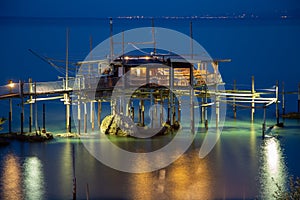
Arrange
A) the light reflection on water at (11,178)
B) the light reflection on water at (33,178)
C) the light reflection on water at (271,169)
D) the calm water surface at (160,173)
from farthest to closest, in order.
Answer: the light reflection on water at (271,169)
the calm water surface at (160,173)
the light reflection on water at (33,178)
the light reflection on water at (11,178)

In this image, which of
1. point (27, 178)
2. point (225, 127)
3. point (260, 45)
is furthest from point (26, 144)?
point (260, 45)

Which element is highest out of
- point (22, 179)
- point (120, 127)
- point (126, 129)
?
point (120, 127)

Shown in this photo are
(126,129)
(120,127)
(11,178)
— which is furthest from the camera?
(120,127)

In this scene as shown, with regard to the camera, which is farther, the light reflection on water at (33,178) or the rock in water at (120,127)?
the rock in water at (120,127)

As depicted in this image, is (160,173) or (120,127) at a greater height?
(120,127)

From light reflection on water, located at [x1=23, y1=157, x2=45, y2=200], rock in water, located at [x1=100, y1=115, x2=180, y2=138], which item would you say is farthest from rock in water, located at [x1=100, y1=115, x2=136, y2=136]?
light reflection on water, located at [x1=23, y1=157, x2=45, y2=200]

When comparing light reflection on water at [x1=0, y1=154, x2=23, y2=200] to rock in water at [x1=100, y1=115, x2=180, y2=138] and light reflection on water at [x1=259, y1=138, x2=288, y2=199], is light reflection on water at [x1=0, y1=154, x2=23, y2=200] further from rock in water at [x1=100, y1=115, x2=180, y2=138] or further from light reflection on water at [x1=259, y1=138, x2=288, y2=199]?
light reflection on water at [x1=259, y1=138, x2=288, y2=199]

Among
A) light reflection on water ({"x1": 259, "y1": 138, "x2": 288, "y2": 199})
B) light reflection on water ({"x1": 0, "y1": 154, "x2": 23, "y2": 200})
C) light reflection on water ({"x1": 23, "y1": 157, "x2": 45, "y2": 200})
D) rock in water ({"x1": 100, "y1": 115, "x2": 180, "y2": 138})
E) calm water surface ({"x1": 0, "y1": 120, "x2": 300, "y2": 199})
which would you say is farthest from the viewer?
rock in water ({"x1": 100, "y1": 115, "x2": 180, "y2": 138})

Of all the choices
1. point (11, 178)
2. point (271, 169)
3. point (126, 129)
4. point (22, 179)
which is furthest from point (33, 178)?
point (126, 129)

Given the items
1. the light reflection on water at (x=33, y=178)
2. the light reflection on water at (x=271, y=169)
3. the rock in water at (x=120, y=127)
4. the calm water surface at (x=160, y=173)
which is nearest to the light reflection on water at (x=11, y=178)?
the calm water surface at (x=160, y=173)

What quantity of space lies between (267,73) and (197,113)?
3908 cm

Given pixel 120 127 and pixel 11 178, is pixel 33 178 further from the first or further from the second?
pixel 120 127

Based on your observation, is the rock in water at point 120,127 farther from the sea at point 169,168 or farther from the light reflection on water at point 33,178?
the light reflection on water at point 33,178

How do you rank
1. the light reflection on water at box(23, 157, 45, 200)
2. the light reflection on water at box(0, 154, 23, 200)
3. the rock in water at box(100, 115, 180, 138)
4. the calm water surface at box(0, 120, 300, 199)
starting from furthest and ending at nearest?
1. the rock in water at box(100, 115, 180, 138)
2. the calm water surface at box(0, 120, 300, 199)
3. the light reflection on water at box(23, 157, 45, 200)
4. the light reflection on water at box(0, 154, 23, 200)
